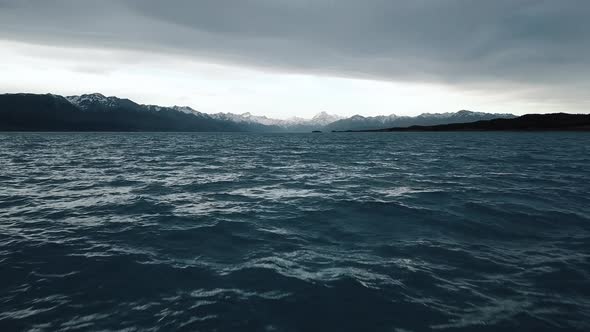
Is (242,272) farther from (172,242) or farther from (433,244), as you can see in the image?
(433,244)

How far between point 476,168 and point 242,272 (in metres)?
32.4

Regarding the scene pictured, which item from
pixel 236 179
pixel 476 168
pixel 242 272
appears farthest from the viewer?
pixel 476 168

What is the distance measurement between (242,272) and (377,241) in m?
5.67

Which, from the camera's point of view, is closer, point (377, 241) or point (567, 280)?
point (567, 280)

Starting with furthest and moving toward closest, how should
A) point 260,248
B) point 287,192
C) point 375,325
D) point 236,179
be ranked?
point 236,179 < point 287,192 < point 260,248 < point 375,325

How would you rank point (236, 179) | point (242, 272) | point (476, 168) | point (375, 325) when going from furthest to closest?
point (476, 168)
point (236, 179)
point (242, 272)
point (375, 325)

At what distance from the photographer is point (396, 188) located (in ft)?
75.3

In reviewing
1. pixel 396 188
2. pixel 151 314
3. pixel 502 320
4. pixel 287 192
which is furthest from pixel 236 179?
pixel 502 320

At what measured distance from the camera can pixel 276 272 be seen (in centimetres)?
962

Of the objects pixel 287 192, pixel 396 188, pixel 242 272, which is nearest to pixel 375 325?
pixel 242 272

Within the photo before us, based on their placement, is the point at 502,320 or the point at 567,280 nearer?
the point at 502,320

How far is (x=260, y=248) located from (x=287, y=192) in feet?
33.5

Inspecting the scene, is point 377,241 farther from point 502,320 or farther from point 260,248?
point 502,320

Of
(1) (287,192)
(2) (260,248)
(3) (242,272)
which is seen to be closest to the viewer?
(3) (242,272)
